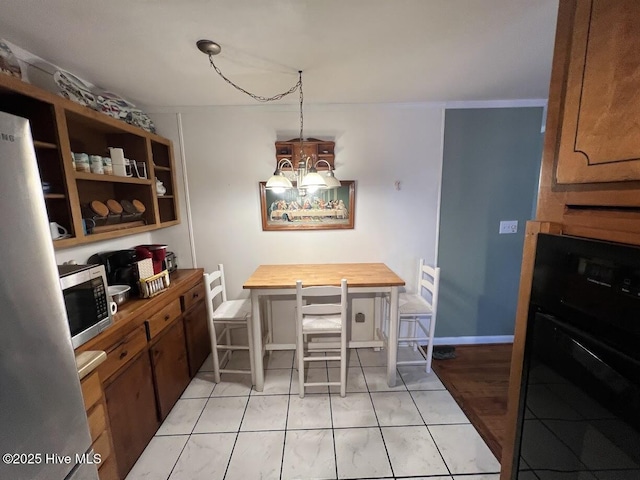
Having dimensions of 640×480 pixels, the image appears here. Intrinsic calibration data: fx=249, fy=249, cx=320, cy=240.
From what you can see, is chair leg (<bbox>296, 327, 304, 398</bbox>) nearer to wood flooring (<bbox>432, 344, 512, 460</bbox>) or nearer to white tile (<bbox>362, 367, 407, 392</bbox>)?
white tile (<bbox>362, 367, 407, 392</bbox>)

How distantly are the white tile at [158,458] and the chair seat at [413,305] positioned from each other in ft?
5.99

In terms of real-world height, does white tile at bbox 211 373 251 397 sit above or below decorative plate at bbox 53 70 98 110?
below

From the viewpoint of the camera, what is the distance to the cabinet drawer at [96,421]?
0.97 metres

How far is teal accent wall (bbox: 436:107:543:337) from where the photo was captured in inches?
91.3

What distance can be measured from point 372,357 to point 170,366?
1.73 metres

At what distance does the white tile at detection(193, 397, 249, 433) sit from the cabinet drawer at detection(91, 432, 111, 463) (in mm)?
743

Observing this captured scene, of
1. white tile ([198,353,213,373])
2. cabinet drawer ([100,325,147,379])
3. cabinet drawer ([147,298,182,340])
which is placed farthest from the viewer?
white tile ([198,353,213,373])

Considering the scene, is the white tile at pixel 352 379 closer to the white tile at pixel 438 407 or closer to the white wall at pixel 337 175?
the white tile at pixel 438 407

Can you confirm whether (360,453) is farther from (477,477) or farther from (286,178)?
(286,178)

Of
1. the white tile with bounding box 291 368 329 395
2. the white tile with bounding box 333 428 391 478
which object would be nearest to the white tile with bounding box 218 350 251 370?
the white tile with bounding box 291 368 329 395

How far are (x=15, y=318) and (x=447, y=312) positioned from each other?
292 centimetres

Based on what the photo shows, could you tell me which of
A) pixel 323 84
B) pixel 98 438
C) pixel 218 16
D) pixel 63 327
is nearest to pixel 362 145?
pixel 323 84

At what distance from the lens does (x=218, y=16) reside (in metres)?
1.17

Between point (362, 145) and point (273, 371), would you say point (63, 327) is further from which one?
point (362, 145)
